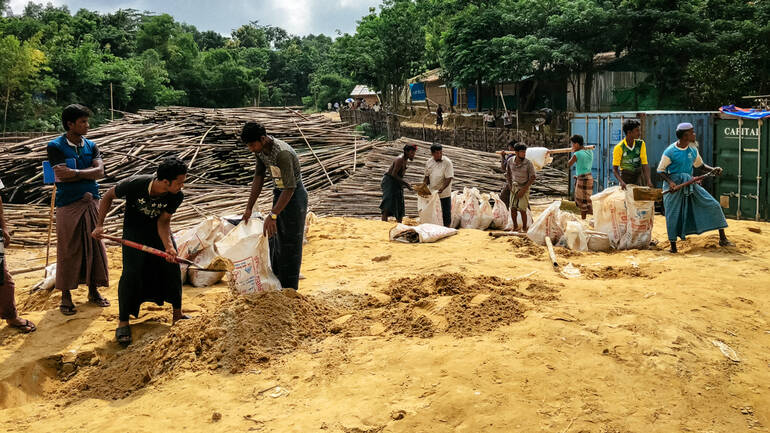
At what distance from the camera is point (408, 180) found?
39.3 ft

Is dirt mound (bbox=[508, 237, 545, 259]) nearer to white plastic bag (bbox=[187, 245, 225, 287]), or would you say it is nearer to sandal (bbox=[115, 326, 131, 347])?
white plastic bag (bbox=[187, 245, 225, 287])

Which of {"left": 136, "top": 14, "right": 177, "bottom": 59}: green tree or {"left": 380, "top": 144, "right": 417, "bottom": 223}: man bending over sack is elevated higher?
{"left": 136, "top": 14, "right": 177, "bottom": 59}: green tree

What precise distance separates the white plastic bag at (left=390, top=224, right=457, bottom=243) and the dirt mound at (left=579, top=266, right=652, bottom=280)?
2.07 m

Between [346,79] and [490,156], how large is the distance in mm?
40942

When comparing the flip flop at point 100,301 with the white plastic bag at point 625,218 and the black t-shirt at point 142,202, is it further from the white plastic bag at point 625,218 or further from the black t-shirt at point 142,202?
the white plastic bag at point 625,218

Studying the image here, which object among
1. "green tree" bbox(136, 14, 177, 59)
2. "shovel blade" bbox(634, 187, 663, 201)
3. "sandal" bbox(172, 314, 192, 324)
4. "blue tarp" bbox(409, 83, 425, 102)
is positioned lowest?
"sandal" bbox(172, 314, 192, 324)

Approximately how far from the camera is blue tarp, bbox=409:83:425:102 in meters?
38.7

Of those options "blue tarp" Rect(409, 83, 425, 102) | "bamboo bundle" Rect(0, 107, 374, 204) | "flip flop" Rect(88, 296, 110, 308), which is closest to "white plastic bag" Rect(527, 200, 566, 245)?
"flip flop" Rect(88, 296, 110, 308)

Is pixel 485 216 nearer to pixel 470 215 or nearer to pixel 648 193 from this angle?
pixel 470 215

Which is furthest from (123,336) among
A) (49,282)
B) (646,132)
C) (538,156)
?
(646,132)

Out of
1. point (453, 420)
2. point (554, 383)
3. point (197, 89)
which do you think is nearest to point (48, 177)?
point (453, 420)

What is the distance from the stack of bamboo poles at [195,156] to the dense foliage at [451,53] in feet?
26.3

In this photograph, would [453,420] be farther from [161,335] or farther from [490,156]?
[490,156]

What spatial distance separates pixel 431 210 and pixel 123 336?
487cm
